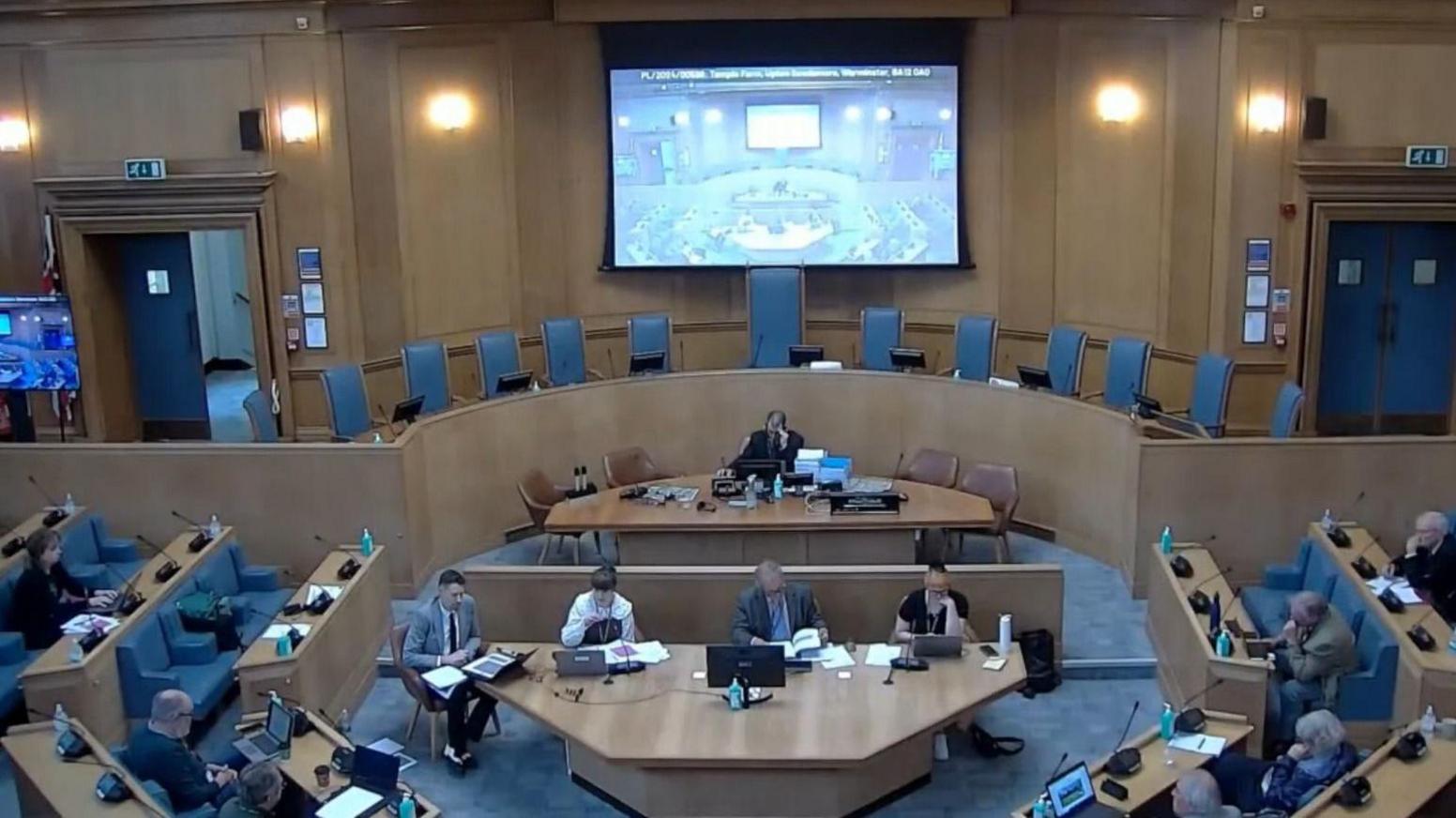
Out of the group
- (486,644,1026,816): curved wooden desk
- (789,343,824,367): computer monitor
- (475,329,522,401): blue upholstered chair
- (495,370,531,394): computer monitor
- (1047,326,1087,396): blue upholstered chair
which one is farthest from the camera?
(789,343,824,367): computer monitor

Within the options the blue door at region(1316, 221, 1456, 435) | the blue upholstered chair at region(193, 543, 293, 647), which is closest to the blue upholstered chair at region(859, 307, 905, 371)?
the blue door at region(1316, 221, 1456, 435)

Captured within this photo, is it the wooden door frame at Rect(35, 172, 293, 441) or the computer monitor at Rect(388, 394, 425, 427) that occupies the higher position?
the wooden door frame at Rect(35, 172, 293, 441)

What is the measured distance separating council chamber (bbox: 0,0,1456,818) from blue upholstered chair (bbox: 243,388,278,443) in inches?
2.4

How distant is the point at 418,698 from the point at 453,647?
1.10 ft

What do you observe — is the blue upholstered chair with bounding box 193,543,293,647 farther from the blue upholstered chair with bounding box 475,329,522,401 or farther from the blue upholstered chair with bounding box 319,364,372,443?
the blue upholstered chair with bounding box 475,329,522,401

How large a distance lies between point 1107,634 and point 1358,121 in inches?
205

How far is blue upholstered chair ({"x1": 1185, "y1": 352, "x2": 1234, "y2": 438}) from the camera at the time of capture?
1137 centimetres

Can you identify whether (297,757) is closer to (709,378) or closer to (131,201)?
(709,378)

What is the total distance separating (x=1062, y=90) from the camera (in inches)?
524

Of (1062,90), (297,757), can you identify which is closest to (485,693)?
(297,757)

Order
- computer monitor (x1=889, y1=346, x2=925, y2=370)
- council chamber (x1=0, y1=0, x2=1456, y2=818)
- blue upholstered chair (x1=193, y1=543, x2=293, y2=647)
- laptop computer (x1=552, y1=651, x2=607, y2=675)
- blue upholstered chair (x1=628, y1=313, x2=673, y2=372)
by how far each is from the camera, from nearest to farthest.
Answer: council chamber (x1=0, y1=0, x2=1456, y2=818)
laptop computer (x1=552, y1=651, x2=607, y2=675)
blue upholstered chair (x1=193, y1=543, x2=293, y2=647)
computer monitor (x1=889, y1=346, x2=925, y2=370)
blue upholstered chair (x1=628, y1=313, x2=673, y2=372)

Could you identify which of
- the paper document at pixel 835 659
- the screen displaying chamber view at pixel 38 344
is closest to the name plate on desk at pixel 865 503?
the paper document at pixel 835 659

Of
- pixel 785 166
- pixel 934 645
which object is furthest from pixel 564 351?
pixel 934 645

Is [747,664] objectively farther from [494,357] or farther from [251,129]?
[251,129]
